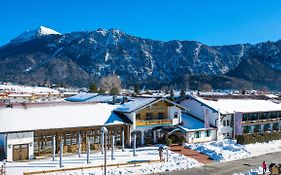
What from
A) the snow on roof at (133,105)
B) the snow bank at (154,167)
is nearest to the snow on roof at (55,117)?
the snow on roof at (133,105)

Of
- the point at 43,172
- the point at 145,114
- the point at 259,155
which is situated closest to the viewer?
the point at 43,172

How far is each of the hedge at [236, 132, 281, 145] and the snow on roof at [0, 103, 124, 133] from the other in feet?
53.6

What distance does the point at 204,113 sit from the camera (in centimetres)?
5269

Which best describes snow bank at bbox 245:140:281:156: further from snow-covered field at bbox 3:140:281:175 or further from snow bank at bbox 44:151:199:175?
snow bank at bbox 44:151:199:175

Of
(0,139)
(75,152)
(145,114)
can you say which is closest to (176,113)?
(145,114)

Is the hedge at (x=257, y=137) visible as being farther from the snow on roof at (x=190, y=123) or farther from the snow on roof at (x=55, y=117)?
the snow on roof at (x=55, y=117)

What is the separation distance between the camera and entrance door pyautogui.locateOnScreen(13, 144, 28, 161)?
123 feet

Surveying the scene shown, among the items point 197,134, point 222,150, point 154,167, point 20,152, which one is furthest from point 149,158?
point 20,152

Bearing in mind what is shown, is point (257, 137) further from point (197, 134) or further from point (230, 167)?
point (230, 167)

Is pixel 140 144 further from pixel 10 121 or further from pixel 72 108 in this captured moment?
pixel 10 121

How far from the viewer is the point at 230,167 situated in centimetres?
3822

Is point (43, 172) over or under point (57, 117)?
under

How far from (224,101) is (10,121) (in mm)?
33258

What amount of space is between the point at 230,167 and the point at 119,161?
10.9 m
